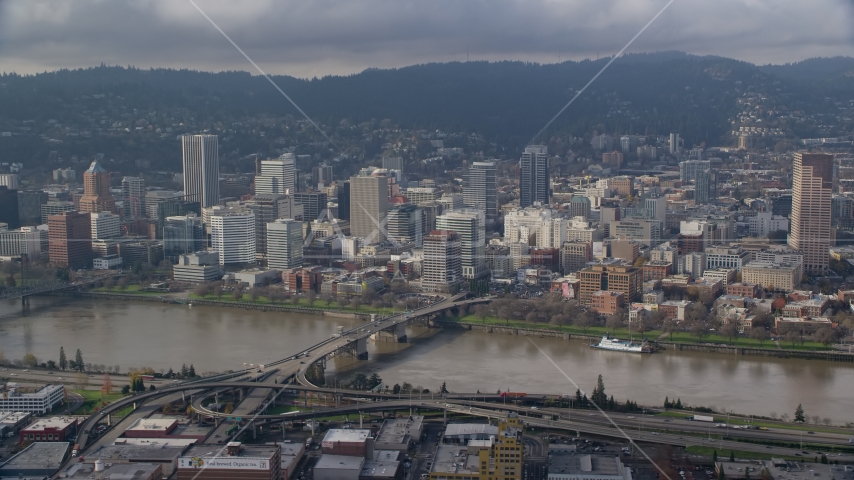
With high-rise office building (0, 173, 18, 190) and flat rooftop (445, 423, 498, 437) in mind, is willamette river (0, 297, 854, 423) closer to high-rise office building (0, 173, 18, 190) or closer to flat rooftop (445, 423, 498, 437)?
flat rooftop (445, 423, 498, 437)

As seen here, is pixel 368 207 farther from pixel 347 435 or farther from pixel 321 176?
pixel 347 435

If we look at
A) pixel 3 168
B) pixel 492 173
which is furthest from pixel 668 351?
pixel 3 168

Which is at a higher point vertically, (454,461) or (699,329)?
(699,329)

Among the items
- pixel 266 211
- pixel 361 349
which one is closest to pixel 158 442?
pixel 361 349

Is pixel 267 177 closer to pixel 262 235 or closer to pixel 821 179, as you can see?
pixel 262 235

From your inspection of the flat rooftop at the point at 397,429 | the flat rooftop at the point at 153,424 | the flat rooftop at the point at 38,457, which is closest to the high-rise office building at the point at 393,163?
the flat rooftop at the point at 397,429
